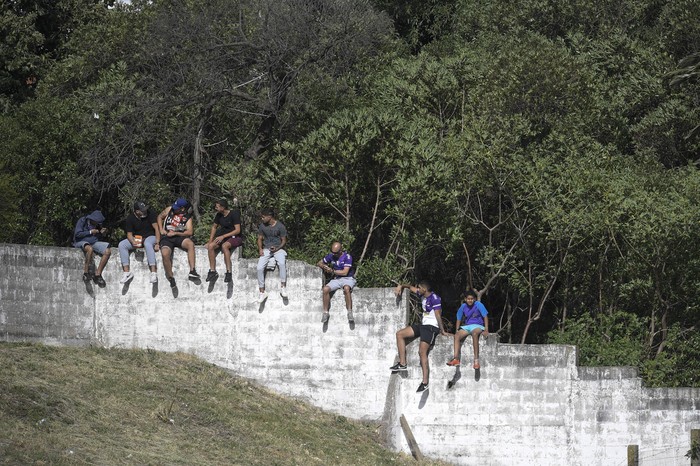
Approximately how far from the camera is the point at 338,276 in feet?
64.0

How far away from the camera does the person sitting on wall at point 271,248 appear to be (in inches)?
770

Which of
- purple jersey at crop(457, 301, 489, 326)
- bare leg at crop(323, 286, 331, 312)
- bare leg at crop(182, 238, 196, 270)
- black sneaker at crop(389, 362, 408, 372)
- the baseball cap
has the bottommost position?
black sneaker at crop(389, 362, 408, 372)

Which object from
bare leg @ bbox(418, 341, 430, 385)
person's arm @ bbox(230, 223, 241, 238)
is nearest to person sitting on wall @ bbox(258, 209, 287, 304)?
person's arm @ bbox(230, 223, 241, 238)

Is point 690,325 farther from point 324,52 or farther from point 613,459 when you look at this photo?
point 324,52

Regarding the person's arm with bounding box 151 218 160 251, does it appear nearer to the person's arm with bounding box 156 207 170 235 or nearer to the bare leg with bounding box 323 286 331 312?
the person's arm with bounding box 156 207 170 235

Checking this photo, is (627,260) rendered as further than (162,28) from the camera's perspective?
No

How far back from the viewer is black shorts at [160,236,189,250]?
19797 mm

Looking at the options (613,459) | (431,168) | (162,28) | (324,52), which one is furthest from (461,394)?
(162,28)

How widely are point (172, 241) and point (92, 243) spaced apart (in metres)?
1.44

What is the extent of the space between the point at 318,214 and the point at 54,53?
1313cm

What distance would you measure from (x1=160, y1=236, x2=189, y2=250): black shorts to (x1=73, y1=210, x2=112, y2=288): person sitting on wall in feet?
3.34

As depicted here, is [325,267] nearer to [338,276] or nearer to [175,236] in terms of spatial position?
[338,276]

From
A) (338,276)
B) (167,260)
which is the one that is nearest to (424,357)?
(338,276)

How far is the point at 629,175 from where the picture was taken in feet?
75.2
